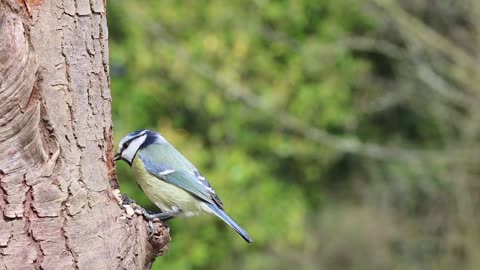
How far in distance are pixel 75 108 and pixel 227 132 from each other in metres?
4.70

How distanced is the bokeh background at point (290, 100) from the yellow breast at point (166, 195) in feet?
8.99

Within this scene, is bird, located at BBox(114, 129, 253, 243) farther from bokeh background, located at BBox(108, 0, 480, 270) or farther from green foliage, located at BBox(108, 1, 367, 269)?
green foliage, located at BBox(108, 1, 367, 269)

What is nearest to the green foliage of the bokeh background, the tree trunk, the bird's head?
the bokeh background

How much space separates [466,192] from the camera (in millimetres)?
7176

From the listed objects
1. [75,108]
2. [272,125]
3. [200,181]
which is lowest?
[272,125]

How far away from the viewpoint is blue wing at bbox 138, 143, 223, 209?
2.93 metres

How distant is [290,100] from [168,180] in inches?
165

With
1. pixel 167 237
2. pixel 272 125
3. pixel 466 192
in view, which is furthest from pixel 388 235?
pixel 167 237

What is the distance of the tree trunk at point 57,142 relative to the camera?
6.23ft

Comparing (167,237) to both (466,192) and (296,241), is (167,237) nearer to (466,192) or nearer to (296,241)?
(296,241)

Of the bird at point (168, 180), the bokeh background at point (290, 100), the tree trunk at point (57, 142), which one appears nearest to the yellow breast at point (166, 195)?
the bird at point (168, 180)

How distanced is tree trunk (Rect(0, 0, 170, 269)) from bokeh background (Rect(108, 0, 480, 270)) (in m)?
3.60

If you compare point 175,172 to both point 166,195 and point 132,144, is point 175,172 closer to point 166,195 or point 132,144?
point 166,195

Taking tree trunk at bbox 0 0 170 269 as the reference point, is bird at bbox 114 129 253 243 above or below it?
below
